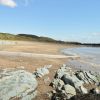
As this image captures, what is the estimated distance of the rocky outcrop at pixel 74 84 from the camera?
14.0m

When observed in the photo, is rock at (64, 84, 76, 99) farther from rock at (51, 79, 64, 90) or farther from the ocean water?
the ocean water

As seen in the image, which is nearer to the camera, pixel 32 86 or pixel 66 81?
pixel 32 86

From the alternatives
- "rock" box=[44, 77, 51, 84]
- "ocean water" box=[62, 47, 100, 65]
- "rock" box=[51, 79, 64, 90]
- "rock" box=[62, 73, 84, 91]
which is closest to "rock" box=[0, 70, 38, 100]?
"rock" box=[51, 79, 64, 90]

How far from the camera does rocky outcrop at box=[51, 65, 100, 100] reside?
14.0 meters

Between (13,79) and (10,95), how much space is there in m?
1.00

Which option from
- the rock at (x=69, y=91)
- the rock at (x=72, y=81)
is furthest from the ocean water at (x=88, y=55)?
the rock at (x=69, y=91)

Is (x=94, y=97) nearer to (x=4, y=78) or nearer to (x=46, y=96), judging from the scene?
(x=46, y=96)

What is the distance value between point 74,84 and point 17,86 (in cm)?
376

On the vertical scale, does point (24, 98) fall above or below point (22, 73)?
below

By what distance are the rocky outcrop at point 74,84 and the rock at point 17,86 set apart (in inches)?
50.9

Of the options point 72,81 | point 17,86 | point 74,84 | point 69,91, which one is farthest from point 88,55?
point 17,86

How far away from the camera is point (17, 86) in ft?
43.3

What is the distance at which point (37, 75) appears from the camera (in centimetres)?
1795

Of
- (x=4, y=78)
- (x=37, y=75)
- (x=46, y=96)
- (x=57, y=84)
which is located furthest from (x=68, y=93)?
(x=37, y=75)
